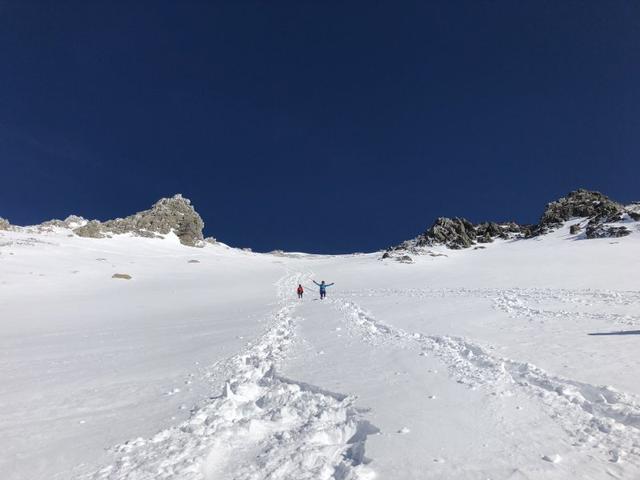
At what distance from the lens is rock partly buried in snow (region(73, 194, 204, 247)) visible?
82.4 metres

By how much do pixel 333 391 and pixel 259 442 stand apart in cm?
230

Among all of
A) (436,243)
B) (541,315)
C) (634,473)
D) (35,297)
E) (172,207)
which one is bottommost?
(634,473)

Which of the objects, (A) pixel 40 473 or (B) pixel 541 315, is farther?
(B) pixel 541 315

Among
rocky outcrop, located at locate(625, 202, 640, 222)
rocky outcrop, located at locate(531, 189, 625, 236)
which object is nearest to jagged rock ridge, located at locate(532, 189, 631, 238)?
rocky outcrop, located at locate(531, 189, 625, 236)

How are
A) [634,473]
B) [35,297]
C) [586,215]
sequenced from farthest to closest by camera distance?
[586,215] → [35,297] → [634,473]

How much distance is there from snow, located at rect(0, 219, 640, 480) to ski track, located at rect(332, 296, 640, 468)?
35mm

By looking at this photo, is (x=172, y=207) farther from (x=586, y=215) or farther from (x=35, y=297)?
(x=586, y=215)

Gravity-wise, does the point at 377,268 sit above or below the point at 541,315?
above

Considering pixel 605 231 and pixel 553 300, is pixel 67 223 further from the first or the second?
pixel 605 231

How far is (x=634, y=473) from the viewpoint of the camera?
460 centimetres

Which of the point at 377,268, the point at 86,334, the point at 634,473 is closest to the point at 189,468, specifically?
the point at 634,473

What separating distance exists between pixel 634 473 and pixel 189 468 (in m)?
Answer: 5.63

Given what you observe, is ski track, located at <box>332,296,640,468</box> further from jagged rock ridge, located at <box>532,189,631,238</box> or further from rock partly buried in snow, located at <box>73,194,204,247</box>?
rock partly buried in snow, located at <box>73,194,204,247</box>

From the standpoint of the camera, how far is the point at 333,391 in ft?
26.0
